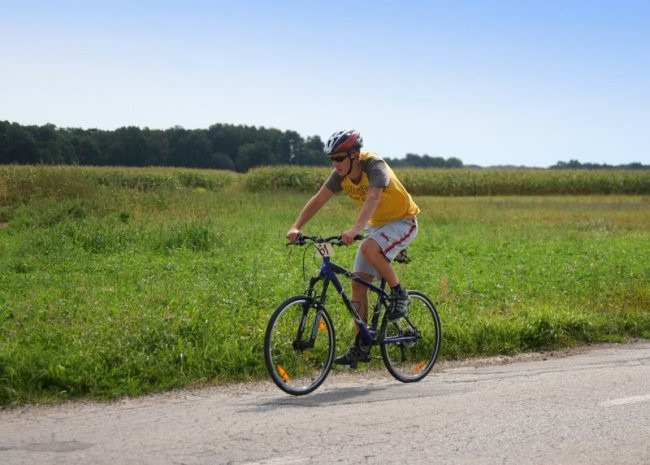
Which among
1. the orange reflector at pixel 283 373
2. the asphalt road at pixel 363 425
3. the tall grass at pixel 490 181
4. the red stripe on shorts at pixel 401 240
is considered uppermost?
the tall grass at pixel 490 181

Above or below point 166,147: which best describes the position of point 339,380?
below

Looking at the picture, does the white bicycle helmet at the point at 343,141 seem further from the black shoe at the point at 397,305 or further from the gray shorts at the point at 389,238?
the black shoe at the point at 397,305

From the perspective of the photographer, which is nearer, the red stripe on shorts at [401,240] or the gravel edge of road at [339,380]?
the gravel edge of road at [339,380]

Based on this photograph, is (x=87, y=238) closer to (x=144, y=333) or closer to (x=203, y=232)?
(x=203, y=232)

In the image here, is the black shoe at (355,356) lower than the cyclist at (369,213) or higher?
lower

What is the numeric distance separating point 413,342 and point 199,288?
14.0 ft

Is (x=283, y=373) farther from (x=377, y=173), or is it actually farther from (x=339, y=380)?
(x=377, y=173)

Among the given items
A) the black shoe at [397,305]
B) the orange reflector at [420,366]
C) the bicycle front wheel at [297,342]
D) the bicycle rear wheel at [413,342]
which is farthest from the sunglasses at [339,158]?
the orange reflector at [420,366]

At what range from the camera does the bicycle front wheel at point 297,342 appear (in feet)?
21.6

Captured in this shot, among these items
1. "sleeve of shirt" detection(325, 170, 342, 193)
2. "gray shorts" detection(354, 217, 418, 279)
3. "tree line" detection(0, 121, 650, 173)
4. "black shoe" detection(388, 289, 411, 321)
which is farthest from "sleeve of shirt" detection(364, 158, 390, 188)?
"tree line" detection(0, 121, 650, 173)

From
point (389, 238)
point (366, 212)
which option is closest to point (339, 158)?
point (366, 212)

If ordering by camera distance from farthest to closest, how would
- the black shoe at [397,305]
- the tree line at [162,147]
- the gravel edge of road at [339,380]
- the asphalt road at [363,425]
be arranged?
the tree line at [162,147] → the black shoe at [397,305] → the gravel edge of road at [339,380] → the asphalt road at [363,425]

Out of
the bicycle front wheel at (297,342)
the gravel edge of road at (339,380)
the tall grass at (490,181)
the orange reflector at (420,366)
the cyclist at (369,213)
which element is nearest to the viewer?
the gravel edge of road at (339,380)

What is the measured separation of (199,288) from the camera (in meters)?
11.0
